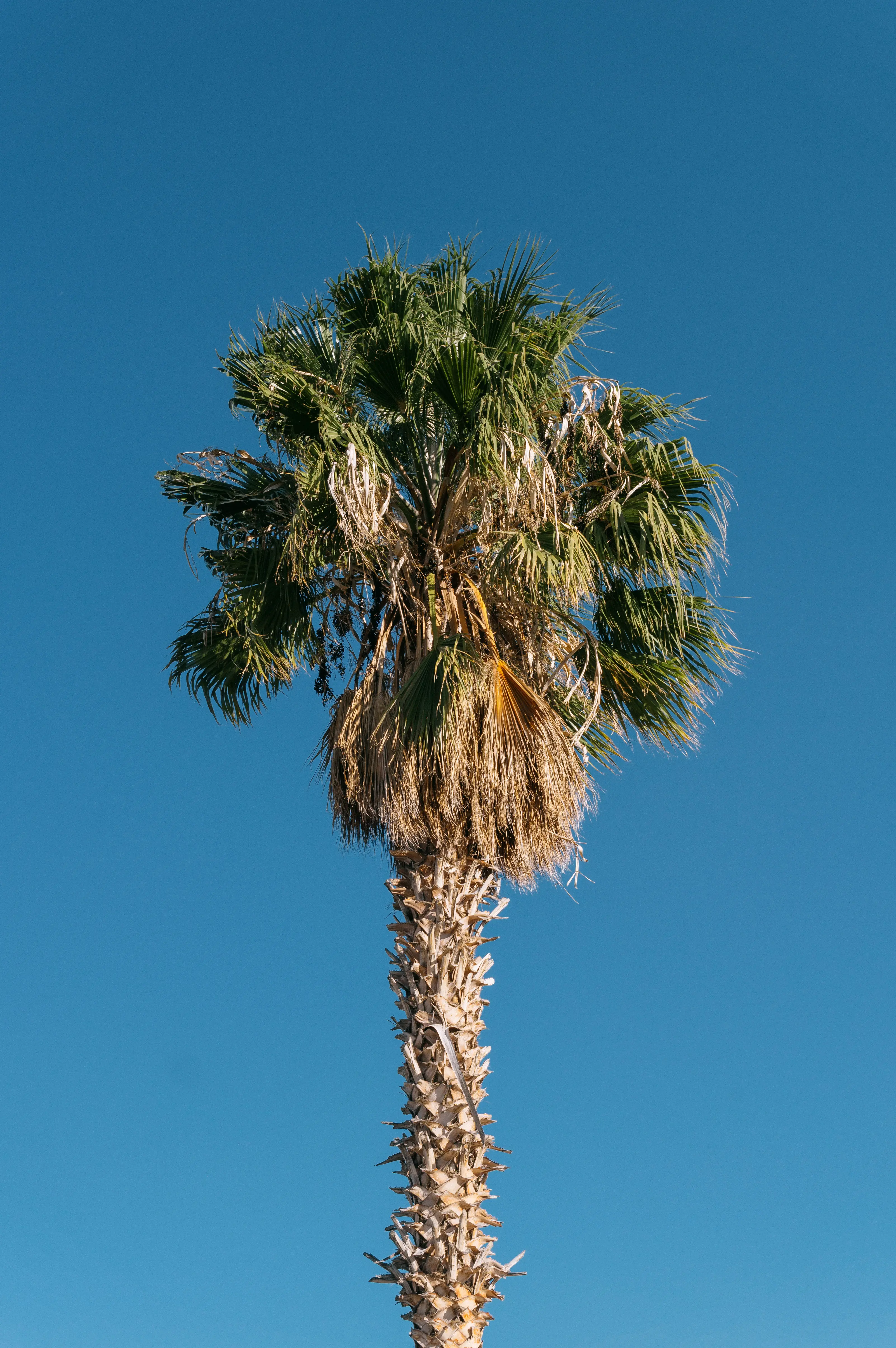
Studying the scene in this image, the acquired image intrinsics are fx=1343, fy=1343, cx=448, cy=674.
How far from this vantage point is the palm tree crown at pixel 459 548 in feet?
29.2

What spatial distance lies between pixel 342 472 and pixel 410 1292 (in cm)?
514

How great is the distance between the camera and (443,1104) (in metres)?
8.24

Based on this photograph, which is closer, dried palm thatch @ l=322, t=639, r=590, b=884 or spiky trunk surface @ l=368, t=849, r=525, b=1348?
spiky trunk surface @ l=368, t=849, r=525, b=1348

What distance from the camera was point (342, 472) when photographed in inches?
353

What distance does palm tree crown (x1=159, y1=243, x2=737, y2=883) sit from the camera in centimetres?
890

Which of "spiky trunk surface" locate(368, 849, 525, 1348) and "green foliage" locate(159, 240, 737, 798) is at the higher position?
"green foliage" locate(159, 240, 737, 798)

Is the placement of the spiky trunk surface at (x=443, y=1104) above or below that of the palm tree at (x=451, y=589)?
below

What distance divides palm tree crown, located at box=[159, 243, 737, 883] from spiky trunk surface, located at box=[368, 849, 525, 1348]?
351 millimetres

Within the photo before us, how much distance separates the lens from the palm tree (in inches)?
342

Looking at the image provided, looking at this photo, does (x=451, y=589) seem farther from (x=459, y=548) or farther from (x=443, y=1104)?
(x=443, y=1104)

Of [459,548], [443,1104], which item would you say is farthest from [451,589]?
[443,1104]

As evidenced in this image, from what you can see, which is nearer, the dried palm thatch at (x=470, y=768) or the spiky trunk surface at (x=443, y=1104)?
the spiky trunk surface at (x=443, y=1104)

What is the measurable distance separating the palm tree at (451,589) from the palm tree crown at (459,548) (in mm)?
19

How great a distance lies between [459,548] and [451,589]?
313mm
